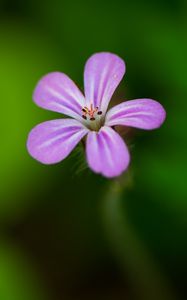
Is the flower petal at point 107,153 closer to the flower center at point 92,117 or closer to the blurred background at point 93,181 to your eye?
the flower center at point 92,117

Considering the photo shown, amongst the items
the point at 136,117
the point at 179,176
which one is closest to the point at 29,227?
the point at 179,176

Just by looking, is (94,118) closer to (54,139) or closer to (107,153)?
(54,139)

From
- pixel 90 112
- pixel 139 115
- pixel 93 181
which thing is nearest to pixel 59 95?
pixel 90 112

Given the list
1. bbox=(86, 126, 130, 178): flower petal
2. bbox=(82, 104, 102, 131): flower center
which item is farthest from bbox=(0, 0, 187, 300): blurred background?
bbox=(86, 126, 130, 178): flower petal

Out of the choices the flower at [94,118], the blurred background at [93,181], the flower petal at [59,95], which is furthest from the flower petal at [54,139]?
the blurred background at [93,181]

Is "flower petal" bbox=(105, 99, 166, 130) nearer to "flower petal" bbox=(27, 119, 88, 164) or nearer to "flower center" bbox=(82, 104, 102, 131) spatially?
"flower center" bbox=(82, 104, 102, 131)

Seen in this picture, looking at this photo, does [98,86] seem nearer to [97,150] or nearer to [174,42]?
[97,150]

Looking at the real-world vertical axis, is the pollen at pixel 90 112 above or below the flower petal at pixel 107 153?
above
